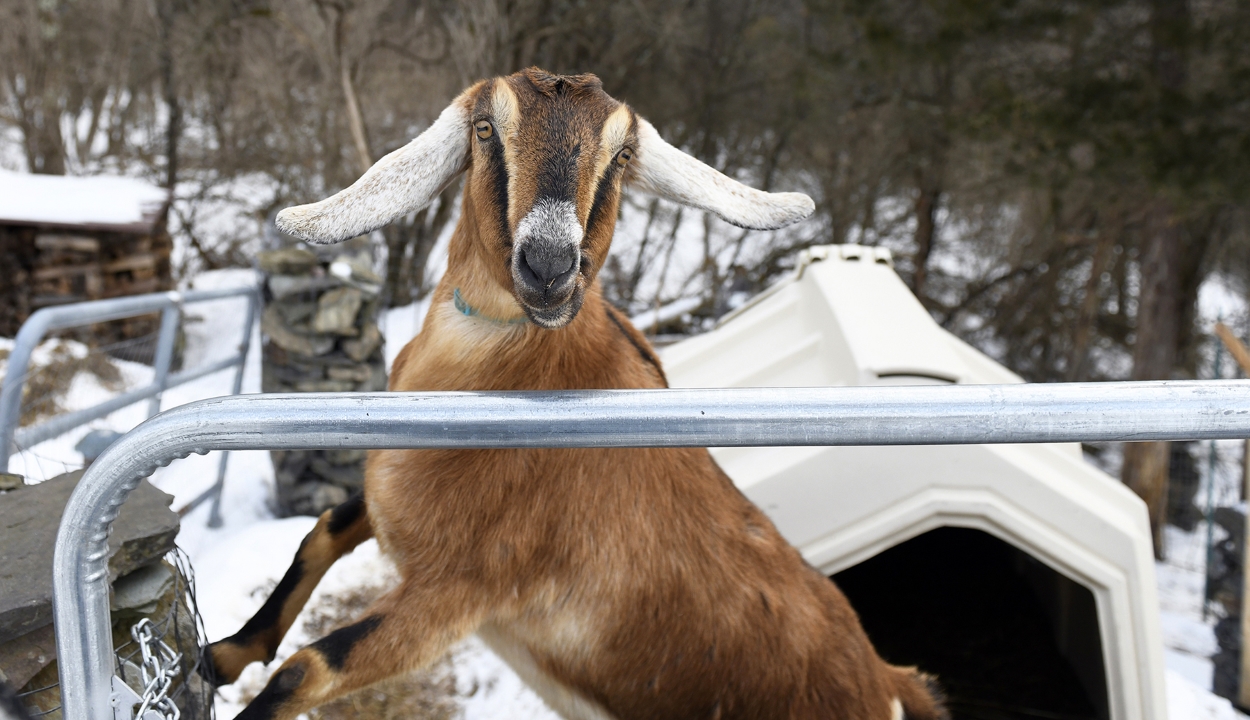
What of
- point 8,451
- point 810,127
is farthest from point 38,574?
point 810,127

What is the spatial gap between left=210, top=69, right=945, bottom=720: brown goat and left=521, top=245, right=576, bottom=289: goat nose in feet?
0.09

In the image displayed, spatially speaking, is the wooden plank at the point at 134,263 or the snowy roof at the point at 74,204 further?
the wooden plank at the point at 134,263

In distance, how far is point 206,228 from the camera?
32.9 ft

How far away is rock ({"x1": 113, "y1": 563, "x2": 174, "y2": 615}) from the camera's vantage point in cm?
165

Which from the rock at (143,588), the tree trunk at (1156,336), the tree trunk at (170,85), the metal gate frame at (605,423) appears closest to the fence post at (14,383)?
the rock at (143,588)

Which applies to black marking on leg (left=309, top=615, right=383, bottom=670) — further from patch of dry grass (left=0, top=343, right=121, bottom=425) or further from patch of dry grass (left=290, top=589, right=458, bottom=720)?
patch of dry grass (left=0, top=343, right=121, bottom=425)

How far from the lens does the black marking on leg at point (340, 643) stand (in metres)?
1.52

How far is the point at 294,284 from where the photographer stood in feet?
13.8

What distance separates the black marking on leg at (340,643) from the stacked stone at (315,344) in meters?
2.75

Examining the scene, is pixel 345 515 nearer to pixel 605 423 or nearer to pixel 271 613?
pixel 271 613

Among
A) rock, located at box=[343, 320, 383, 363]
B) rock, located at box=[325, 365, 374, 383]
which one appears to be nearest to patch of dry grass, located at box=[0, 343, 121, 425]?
rock, located at box=[325, 365, 374, 383]

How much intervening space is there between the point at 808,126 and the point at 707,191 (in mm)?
9670

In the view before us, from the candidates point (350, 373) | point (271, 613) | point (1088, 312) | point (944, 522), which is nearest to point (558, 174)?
point (271, 613)

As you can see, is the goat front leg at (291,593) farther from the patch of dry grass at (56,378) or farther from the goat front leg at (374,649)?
the patch of dry grass at (56,378)
